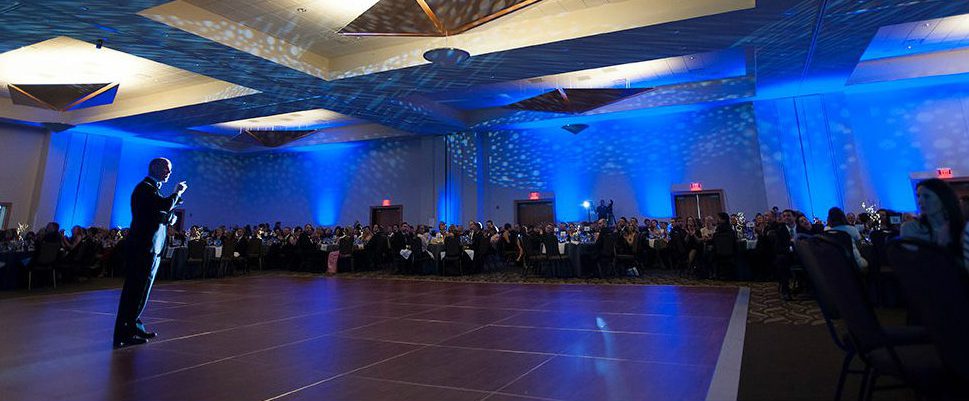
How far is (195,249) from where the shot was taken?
886 centimetres

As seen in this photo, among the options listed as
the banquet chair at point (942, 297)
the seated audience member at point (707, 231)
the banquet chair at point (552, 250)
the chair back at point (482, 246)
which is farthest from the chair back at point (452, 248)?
the banquet chair at point (942, 297)

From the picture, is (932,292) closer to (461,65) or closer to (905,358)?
(905,358)

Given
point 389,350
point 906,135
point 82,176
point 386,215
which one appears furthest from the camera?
point 386,215

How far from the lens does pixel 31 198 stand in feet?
42.0

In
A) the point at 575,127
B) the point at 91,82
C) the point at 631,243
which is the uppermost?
the point at 91,82

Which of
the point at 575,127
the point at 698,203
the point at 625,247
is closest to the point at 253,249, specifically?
the point at 625,247

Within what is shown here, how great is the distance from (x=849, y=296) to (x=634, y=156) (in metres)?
12.6

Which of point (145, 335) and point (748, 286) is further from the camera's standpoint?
point (748, 286)

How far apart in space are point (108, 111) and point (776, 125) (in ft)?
58.7

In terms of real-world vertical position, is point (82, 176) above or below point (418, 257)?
above

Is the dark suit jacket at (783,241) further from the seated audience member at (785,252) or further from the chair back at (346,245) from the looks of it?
the chair back at (346,245)

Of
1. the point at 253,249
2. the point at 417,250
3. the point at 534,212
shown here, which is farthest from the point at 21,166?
the point at 534,212

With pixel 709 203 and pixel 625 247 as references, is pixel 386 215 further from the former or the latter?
pixel 709 203

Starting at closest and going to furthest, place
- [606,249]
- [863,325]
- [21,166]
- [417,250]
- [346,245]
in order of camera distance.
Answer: [863,325], [606,249], [417,250], [346,245], [21,166]
